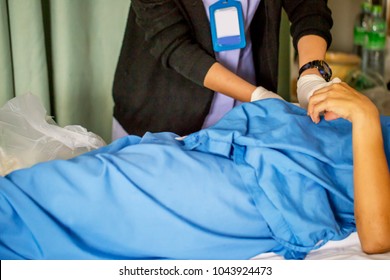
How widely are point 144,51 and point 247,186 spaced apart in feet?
2.31

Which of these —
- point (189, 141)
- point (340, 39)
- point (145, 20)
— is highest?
point (145, 20)

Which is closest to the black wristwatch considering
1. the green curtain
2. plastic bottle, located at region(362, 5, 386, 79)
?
the green curtain

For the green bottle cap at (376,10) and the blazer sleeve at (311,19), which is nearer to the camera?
the blazer sleeve at (311,19)

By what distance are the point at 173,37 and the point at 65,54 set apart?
0.59m

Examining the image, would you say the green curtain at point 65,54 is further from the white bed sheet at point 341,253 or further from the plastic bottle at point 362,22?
the plastic bottle at point 362,22

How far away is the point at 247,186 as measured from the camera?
1.30 m

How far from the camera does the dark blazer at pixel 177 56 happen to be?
1671mm

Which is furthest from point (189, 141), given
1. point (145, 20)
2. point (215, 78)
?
point (145, 20)

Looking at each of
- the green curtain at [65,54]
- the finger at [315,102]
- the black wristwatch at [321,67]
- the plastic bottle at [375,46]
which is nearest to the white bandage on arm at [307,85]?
the black wristwatch at [321,67]

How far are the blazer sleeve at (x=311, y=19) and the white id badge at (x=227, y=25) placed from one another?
0.19m

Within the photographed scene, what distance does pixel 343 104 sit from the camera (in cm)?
130

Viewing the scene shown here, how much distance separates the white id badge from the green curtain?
61 cm
